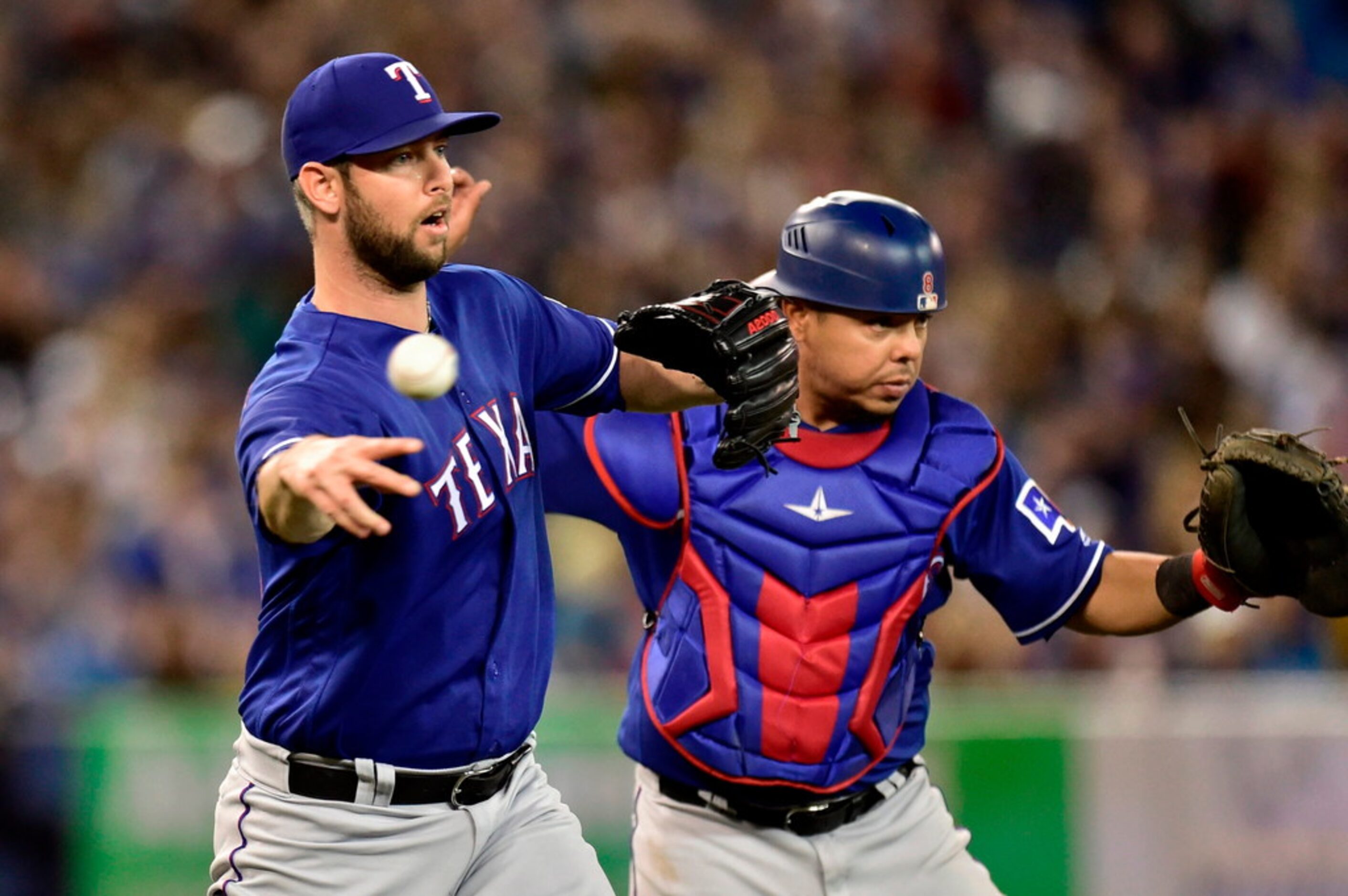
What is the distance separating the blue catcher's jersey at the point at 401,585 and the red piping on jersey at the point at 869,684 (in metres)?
0.58

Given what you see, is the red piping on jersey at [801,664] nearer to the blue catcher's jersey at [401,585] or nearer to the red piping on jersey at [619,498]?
the red piping on jersey at [619,498]

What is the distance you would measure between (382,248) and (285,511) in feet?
2.13

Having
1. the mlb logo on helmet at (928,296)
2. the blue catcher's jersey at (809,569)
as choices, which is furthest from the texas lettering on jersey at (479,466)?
the mlb logo on helmet at (928,296)

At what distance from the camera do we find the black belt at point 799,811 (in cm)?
414

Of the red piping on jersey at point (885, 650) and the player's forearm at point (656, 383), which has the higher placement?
the player's forearm at point (656, 383)

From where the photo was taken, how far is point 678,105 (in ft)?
33.1

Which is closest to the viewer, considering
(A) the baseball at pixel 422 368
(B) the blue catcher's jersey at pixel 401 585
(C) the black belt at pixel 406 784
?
(A) the baseball at pixel 422 368

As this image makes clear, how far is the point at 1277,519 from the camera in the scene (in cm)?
404

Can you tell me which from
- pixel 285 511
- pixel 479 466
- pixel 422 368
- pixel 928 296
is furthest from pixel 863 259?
pixel 285 511

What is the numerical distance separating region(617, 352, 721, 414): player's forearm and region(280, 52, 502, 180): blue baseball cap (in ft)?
2.37

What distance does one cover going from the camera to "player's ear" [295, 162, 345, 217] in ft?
11.5

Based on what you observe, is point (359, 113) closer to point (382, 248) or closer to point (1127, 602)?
point (382, 248)

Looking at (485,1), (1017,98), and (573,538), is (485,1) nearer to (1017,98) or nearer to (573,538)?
(1017,98)

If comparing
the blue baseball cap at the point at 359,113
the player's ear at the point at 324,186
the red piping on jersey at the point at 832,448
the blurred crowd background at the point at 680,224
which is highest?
the blue baseball cap at the point at 359,113
